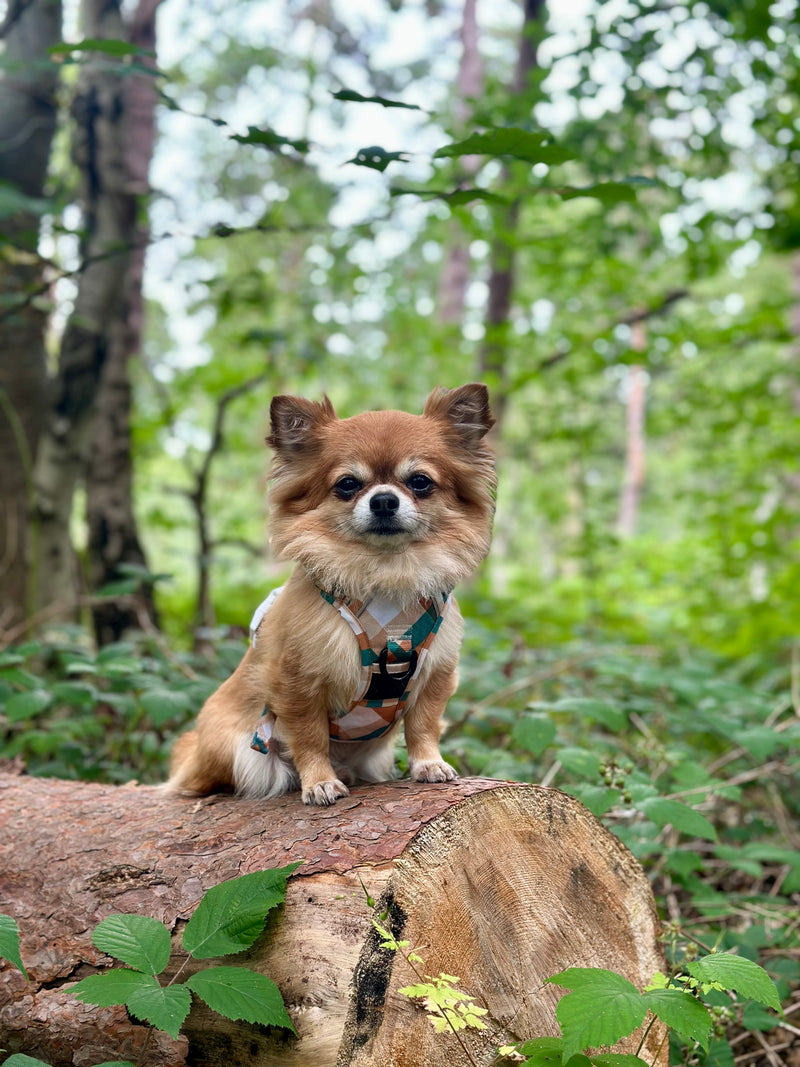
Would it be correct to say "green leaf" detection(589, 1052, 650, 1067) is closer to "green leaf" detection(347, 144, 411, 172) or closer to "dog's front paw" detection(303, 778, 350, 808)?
"dog's front paw" detection(303, 778, 350, 808)

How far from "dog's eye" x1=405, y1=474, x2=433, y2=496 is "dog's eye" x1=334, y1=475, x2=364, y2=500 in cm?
15

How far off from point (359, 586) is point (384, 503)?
28 centimetres

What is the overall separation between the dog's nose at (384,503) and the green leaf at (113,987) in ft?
4.21

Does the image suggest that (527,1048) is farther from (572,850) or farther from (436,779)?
(436,779)

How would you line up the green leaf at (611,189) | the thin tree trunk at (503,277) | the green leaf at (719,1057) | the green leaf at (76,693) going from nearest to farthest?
the green leaf at (719,1057) < the green leaf at (611,189) < the green leaf at (76,693) < the thin tree trunk at (503,277)

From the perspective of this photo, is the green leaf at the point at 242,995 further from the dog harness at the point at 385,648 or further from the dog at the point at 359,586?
the dog harness at the point at 385,648

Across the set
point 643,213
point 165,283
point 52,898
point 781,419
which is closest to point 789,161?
point 643,213

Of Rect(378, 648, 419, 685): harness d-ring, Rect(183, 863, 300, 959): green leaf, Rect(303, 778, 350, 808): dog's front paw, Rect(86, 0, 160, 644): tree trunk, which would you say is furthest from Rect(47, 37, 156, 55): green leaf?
Rect(86, 0, 160, 644): tree trunk

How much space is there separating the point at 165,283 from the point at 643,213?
27.7 feet

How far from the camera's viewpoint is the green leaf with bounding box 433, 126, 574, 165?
2.50m

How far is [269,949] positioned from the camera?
1.95 metres

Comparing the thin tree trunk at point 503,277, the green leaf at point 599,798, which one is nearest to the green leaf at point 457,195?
the green leaf at point 599,798

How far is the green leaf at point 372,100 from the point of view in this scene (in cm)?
→ 250

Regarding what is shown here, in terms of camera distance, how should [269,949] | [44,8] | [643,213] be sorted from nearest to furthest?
[269,949] < [44,8] < [643,213]
